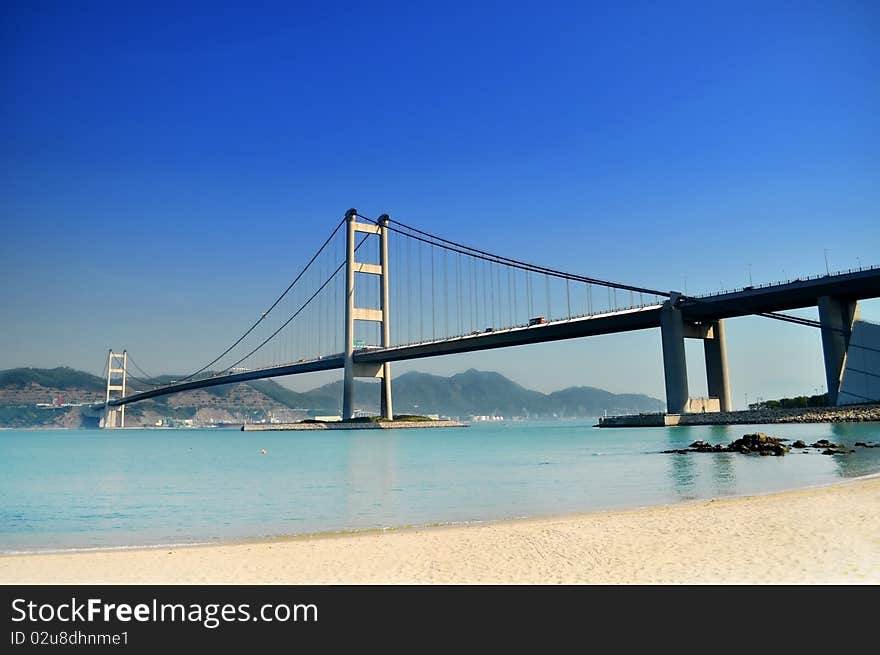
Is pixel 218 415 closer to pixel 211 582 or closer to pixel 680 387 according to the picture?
pixel 680 387

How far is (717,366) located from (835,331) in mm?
12012

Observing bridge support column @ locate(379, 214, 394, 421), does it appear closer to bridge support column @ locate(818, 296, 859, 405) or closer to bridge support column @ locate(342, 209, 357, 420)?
bridge support column @ locate(342, 209, 357, 420)

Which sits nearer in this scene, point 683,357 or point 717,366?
point 683,357

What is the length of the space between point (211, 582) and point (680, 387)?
46.9 meters

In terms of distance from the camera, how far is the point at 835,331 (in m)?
41.2

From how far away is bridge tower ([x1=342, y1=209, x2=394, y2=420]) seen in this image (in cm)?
6069

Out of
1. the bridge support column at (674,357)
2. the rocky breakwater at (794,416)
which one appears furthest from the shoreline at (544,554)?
the bridge support column at (674,357)

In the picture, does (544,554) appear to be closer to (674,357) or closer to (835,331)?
(835,331)

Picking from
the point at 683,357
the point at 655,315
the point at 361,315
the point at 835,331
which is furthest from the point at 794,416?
the point at 361,315

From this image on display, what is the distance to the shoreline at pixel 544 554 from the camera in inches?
204

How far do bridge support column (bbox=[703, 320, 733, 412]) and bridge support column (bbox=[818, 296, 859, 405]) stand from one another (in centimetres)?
990

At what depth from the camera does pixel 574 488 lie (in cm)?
1348
